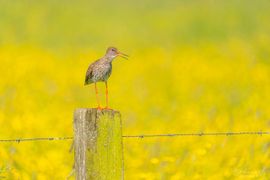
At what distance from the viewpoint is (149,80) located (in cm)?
1767

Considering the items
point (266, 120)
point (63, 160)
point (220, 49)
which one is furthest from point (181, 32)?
point (63, 160)

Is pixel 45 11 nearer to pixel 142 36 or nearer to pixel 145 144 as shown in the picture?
pixel 142 36

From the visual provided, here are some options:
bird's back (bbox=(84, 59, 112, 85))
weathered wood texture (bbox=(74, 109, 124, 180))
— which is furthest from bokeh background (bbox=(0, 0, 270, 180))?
weathered wood texture (bbox=(74, 109, 124, 180))

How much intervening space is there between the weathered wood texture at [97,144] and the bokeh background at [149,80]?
161cm

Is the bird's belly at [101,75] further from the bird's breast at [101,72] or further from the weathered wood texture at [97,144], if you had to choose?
the weathered wood texture at [97,144]

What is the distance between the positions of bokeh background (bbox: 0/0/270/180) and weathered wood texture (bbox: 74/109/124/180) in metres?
1.61

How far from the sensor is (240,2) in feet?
76.5

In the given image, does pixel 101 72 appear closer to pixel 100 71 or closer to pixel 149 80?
pixel 100 71

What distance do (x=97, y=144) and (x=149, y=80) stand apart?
38.8 ft

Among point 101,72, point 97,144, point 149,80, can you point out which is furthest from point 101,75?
point 149,80

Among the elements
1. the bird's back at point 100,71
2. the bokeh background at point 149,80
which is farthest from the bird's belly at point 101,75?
the bokeh background at point 149,80

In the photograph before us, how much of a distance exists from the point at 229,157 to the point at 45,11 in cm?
1441

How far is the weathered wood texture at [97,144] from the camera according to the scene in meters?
5.85

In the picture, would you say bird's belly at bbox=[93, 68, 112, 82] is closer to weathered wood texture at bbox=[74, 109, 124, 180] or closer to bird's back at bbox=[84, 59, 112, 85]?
bird's back at bbox=[84, 59, 112, 85]
